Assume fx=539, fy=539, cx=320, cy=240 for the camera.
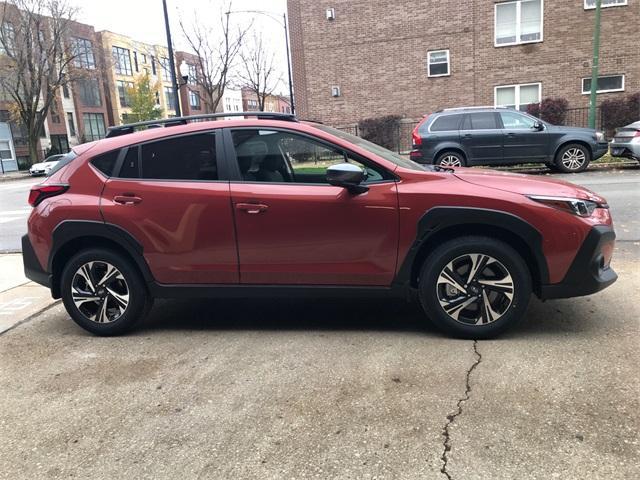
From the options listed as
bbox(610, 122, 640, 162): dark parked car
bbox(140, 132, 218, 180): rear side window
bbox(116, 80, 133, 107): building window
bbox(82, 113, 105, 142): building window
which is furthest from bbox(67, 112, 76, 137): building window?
bbox(140, 132, 218, 180): rear side window

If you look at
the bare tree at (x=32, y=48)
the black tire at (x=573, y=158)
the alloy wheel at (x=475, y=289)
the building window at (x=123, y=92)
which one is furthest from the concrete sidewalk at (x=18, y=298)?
the building window at (x=123, y=92)

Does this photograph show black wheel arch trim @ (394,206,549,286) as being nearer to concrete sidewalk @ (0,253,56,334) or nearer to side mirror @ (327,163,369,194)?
side mirror @ (327,163,369,194)

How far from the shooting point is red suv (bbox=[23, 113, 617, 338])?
3781mm

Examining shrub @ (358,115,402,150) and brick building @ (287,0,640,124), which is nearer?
brick building @ (287,0,640,124)

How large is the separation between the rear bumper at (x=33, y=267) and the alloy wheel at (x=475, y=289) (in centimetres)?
318

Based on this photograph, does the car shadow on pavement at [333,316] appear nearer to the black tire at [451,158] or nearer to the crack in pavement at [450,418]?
the crack in pavement at [450,418]

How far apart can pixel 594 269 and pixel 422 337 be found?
1.29m

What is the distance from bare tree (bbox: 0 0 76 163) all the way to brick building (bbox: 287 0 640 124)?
20.1 metres

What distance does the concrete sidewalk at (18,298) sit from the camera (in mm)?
5094

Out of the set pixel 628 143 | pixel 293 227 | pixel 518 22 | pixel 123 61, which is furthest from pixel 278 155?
pixel 123 61

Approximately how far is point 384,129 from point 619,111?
897 centimetres

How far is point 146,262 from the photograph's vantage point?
4262 millimetres

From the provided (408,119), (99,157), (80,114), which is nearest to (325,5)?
(408,119)

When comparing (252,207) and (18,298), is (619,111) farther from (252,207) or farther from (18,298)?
(18,298)
